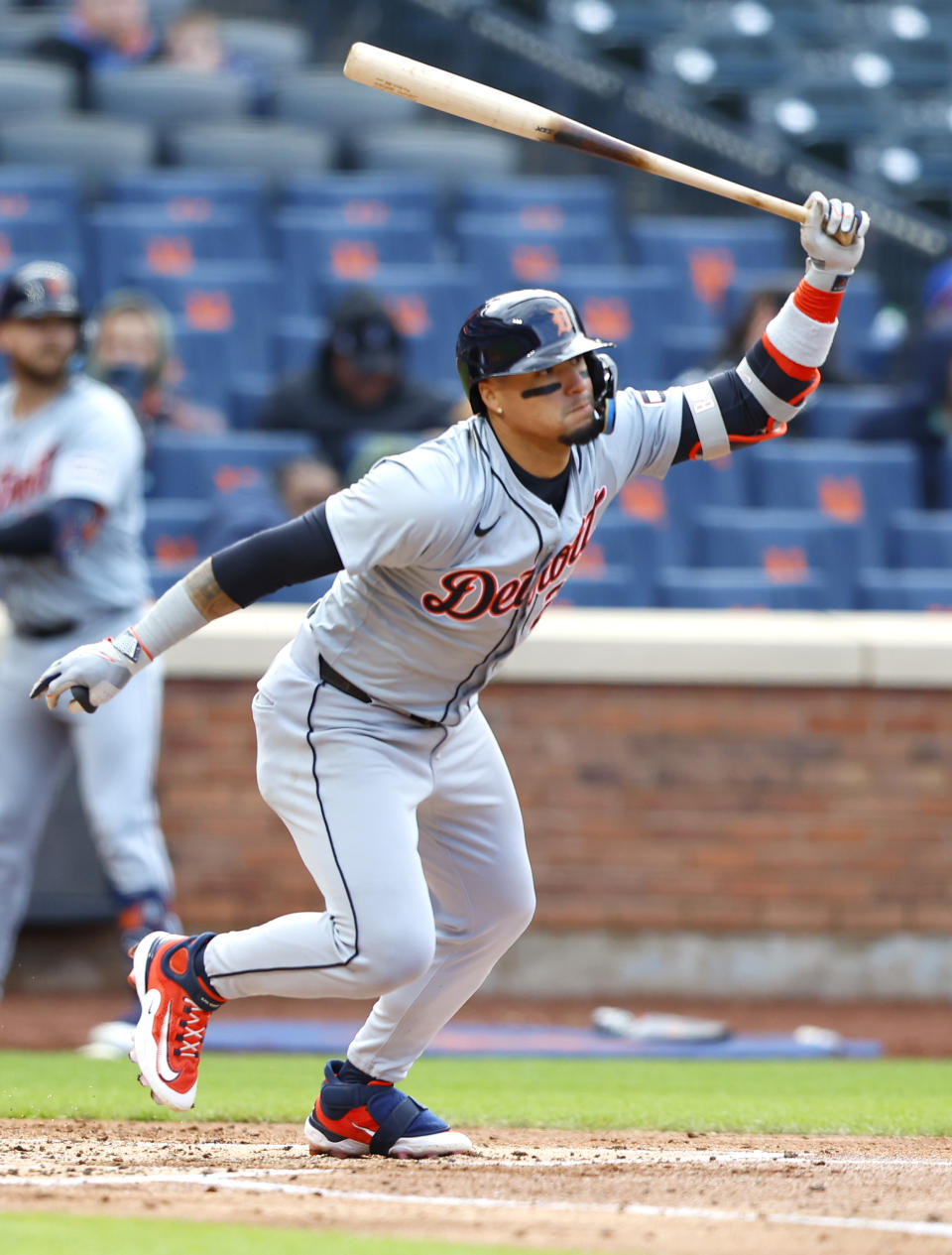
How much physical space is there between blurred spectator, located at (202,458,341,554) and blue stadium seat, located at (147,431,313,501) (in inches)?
13.3

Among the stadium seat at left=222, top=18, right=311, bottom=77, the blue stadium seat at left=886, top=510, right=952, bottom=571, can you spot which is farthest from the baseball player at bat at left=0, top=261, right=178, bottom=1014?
the stadium seat at left=222, top=18, right=311, bottom=77

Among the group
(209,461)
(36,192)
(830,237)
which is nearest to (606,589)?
(209,461)

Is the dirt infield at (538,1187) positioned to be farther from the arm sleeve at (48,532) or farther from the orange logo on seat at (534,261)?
the orange logo on seat at (534,261)

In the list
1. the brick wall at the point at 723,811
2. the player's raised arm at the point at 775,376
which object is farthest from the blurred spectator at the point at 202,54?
the player's raised arm at the point at 775,376

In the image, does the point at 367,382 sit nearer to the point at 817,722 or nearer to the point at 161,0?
the point at 817,722

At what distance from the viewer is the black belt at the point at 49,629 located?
5.67 m

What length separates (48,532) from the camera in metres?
5.43

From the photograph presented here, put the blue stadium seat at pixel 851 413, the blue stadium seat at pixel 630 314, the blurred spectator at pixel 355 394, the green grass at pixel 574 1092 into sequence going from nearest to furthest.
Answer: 1. the green grass at pixel 574 1092
2. the blurred spectator at pixel 355 394
3. the blue stadium seat at pixel 851 413
4. the blue stadium seat at pixel 630 314

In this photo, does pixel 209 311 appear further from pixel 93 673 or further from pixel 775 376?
pixel 93 673

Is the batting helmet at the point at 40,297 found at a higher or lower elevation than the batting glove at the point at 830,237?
lower

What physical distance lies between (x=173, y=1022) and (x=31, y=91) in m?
7.48

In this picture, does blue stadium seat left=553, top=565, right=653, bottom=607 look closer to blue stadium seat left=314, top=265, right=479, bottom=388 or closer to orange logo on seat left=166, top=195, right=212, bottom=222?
blue stadium seat left=314, top=265, right=479, bottom=388

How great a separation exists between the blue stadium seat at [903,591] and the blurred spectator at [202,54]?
4.82 meters

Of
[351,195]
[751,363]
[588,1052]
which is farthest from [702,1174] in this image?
[351,195]
